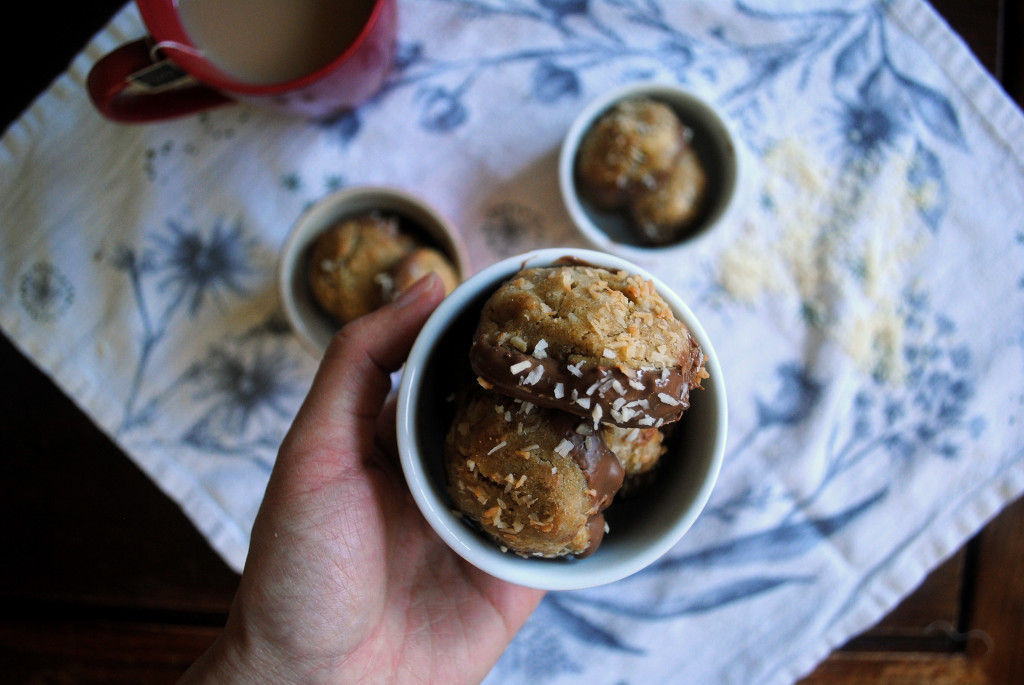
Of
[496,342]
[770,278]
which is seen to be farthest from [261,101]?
[770,278]

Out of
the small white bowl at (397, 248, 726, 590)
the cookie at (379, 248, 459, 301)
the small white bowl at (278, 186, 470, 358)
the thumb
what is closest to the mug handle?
the small white bowl at (278, 186, 470, 358)

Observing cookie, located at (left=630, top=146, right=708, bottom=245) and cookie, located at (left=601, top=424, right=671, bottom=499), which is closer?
cookie, located at (left=601, top=424, right=671, bottom=499)

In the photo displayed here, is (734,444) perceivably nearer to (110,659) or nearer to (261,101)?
(261,101)

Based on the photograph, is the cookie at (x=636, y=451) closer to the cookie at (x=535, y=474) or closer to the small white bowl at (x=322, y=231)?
the cookie at (x=535, y=474)

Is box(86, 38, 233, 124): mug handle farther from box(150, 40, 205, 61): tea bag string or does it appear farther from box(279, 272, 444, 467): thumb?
box(279, 272, 444, 467): thumb

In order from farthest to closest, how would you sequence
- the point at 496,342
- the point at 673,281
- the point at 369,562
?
the point at 673,281, the point at 369,562, the point at 496,342

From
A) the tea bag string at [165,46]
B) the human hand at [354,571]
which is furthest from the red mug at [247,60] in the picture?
the human hand at [354,571]
